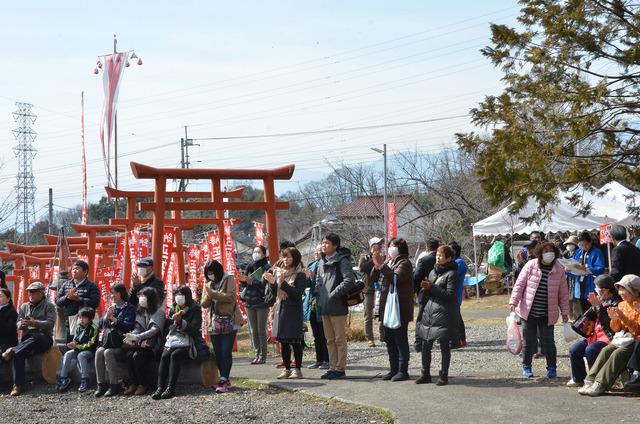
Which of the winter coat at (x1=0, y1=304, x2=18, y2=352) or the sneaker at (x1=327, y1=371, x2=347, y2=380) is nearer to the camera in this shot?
the sneaker at (x1=327, y1=371, x2=347, y2=380)

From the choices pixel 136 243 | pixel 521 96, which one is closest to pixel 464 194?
pixel 136 243

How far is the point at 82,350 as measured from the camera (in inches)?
436

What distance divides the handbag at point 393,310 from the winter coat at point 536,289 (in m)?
1.40

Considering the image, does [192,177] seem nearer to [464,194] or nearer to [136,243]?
[136,243]

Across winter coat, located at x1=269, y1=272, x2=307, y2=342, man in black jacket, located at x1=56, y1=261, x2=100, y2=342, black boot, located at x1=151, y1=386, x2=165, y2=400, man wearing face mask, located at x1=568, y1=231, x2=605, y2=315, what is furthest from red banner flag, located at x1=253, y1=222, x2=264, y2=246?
black boot, located at x1=151, y1=386, x2=165, y2=400

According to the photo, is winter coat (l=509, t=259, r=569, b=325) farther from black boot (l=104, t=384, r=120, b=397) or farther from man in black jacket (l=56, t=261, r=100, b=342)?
man in black jacket (l=56, t=261, r=100, b=342)

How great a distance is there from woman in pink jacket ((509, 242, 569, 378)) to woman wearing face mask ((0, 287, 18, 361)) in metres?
6.69

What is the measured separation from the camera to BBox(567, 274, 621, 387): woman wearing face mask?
28.7ft

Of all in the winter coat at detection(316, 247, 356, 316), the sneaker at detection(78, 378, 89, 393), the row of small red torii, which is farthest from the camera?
the row of small red torii

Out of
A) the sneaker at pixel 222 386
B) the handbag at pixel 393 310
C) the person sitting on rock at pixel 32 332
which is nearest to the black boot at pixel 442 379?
the handbag at pixel 393 310

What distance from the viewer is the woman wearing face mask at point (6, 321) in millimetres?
11500

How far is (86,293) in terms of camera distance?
37.3ft

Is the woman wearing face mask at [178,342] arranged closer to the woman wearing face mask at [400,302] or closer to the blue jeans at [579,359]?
the woman wearing face mask at [400,302]

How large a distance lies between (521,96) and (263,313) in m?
4.95
